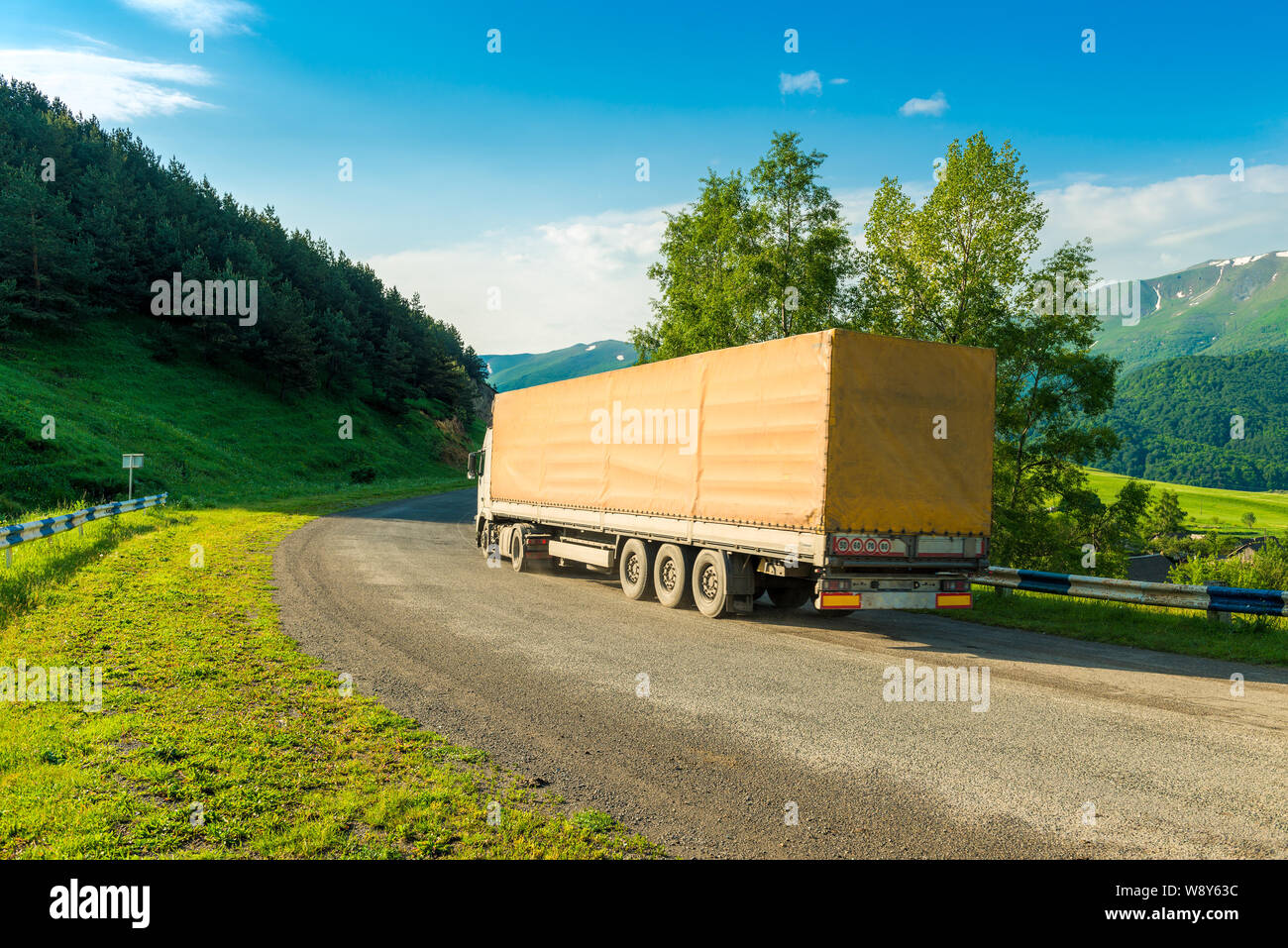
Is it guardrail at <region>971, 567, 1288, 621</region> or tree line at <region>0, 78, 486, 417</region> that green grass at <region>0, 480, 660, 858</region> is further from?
tree line at <region>0, 78, 486, 417</region>

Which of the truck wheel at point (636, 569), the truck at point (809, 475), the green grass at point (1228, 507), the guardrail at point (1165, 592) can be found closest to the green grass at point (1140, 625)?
the guardrail at point (1165, 592)

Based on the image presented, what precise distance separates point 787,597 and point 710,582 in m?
1.69

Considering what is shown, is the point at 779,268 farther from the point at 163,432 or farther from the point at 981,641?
the point at 163,432

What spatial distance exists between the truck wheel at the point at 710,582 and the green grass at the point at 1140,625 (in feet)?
14.3

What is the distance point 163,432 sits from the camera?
41.8 meters

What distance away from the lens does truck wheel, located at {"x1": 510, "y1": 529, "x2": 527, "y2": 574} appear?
18062 millimetres

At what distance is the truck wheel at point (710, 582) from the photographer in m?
12.2

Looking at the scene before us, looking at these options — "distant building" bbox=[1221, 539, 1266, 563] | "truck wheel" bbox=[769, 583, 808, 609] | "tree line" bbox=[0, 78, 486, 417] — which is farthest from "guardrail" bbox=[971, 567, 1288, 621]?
"distant building" bbox=[1221, 539, 1266, 563]

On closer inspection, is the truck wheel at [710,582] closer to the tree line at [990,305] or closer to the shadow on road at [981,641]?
the shadow on road at [981,641]

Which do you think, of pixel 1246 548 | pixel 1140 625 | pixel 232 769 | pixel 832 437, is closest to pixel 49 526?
pixel 232 769
